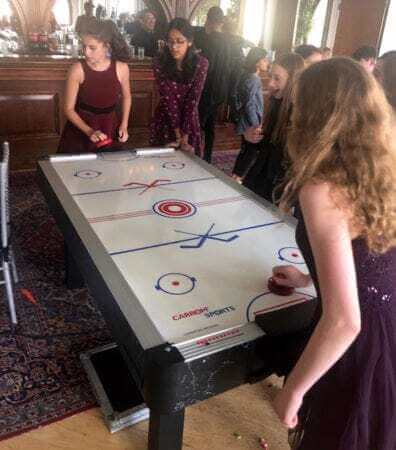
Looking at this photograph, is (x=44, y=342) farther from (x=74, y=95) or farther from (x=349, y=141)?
(x=349, y=141)

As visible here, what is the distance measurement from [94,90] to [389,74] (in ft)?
5.60

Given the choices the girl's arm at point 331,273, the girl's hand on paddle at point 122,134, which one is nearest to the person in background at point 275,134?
the girl's hand on paddle at point 122,134

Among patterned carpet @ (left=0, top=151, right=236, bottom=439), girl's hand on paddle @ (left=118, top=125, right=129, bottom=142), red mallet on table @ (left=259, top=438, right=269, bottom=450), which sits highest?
girl's hand on paddle @ (left=118, top=125, right=129, bottom=142)

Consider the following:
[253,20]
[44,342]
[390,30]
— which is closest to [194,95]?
Answer: [44,342]

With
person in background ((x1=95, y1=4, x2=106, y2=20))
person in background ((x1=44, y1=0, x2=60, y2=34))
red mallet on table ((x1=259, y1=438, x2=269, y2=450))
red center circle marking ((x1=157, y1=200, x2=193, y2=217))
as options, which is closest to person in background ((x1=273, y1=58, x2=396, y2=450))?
red mallet on table ((x1=259, y1=438, x2=269, y2=450))

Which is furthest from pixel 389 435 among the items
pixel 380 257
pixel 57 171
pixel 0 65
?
pixel 0 65

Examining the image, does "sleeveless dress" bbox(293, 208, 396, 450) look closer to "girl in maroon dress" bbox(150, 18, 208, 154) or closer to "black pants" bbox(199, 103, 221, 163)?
"girl in maroon dress" bbox(150, 18, 208, 154)

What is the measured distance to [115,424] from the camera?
1.67 m

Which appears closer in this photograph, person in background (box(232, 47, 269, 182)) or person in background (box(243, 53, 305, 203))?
person in background (box(243, 53, 305, 203))

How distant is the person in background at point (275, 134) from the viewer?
7.96 ft

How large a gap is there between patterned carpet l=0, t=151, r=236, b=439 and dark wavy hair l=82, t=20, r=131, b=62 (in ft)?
4.15

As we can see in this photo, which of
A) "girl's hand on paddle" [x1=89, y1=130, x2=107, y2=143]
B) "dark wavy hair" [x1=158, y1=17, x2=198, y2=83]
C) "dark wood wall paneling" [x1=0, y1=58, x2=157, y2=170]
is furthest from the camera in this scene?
"dark wood wall paneling" [x1=0, y1=58, x2=157, y2=170]

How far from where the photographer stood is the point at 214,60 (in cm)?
420

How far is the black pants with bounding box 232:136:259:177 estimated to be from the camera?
9.71ft
